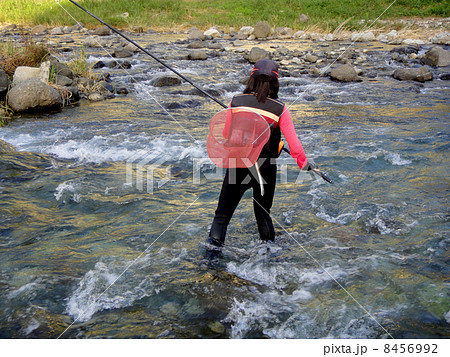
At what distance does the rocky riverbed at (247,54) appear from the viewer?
34.9ft

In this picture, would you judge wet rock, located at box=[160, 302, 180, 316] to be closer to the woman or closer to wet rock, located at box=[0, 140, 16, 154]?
the woman

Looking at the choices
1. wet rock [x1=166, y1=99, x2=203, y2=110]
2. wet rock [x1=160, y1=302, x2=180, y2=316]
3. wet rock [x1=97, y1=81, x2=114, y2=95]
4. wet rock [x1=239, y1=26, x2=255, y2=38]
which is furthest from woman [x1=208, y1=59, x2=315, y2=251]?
wet rock [x1=239, y1=26, x2=255, y2=38]

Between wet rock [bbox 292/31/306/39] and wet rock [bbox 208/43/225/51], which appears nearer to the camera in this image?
wet rock [bbox 208/43/225/51]

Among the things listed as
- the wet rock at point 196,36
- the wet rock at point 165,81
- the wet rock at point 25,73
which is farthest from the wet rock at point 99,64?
the wet rock at point 196,36

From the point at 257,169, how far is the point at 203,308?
1.33 metres

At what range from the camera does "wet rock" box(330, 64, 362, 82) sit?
1394 centimetres

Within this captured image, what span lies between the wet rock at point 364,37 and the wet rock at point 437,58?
689cm

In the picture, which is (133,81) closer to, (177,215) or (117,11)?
(177,215)

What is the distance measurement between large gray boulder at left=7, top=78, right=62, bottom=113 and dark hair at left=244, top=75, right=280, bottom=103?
784cm

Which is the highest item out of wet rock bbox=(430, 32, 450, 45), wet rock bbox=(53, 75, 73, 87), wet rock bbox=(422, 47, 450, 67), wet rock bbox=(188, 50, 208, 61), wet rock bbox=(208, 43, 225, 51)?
wet rock bbox=(430, 32, 450, 45)

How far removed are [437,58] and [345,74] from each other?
15.1ft

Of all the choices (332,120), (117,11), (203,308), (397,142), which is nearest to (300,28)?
(117,11)

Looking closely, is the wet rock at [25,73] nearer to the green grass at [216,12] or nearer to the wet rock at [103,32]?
the wet rock at [103,32]

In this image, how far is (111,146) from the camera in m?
8.09
